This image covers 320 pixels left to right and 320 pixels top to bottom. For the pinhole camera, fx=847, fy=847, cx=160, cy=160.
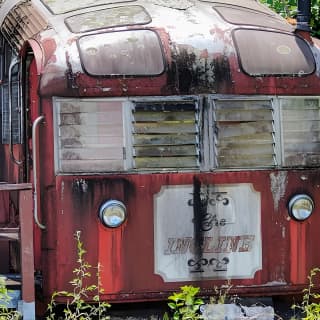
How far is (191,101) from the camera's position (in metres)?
5.48

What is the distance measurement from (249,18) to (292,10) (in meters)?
3.78

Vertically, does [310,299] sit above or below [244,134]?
below

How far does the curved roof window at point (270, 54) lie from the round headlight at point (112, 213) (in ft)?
3.97

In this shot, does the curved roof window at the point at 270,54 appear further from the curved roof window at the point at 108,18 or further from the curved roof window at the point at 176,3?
the curved roof window at the point at 108,18

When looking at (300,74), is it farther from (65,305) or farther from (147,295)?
(65,305)

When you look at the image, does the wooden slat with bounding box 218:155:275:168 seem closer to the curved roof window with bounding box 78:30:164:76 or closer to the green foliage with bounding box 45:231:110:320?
the curved roof window with bounding box 78:30:164:76

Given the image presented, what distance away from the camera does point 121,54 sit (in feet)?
17.8

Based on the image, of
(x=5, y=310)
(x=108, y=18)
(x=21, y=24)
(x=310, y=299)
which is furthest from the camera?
(x=21, y=24)

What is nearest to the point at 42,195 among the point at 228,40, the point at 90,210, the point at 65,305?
the point at 90,210

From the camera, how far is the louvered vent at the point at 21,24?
588 cm

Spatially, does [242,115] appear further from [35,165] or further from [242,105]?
[35,165]

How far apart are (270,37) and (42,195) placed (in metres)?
1.85

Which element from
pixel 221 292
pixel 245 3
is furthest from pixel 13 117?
pixel 221 292

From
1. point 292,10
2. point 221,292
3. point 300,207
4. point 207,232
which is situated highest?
point 292,10
